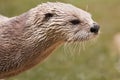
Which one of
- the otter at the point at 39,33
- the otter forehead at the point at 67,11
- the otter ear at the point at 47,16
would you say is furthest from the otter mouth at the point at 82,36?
the otter ear at the point at 47,16

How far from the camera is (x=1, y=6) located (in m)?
10.3

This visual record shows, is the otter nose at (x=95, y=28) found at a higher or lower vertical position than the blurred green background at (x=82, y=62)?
lower

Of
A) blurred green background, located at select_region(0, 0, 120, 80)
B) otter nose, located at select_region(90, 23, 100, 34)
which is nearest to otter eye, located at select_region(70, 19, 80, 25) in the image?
otter nose, located at select_region(90, 23, 100, 34)

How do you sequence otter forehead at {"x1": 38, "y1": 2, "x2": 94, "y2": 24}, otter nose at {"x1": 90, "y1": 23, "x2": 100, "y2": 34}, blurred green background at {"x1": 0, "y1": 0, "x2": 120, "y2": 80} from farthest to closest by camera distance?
blurred green background at {"x1": 0, "y1": 0, "x2": 120, "y2": 80}, otter forehead at {"x1": 38, "y1": 2, "x2": 94, "y2": 24}, otter nose at {"x1": 90, "y1": 23, "x2": 100, "y2": 34}

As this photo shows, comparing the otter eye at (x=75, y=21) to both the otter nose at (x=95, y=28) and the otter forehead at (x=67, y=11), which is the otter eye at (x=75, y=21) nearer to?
the otter forehead at (x=67, y=11)

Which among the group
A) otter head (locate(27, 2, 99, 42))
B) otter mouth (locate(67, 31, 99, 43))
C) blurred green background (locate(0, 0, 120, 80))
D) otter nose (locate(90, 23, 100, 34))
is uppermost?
blurred green background (locate(0, 0, 120, 80))

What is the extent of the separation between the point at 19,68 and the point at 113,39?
457 centimetres

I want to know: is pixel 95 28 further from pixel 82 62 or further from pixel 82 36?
pixel 82 62

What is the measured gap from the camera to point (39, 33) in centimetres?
535

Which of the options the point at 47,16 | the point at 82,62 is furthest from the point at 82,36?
the point at 82,62

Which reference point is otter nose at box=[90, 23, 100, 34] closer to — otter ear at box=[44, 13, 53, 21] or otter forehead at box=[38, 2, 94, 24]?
otter forehead at box=[38, 2, 94, 24]

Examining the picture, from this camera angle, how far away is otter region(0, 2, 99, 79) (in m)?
5.29

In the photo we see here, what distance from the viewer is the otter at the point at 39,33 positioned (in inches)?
208

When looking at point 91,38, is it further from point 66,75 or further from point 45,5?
point 66,75
